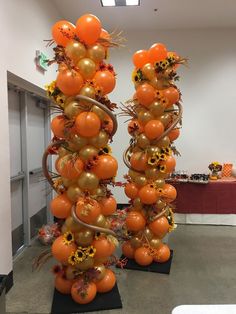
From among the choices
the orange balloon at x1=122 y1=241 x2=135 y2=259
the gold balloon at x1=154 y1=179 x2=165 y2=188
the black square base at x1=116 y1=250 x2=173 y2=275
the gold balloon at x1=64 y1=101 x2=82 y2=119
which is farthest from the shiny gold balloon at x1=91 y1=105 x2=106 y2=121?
the black square base at x1=116 y1=250 x2=173 y2=275

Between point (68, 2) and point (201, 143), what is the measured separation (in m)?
3.38

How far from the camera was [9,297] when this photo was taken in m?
2.71

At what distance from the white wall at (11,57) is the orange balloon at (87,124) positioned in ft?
2.89

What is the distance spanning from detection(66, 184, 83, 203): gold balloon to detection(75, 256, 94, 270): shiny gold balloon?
1.70 ft

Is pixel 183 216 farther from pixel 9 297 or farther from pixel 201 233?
pixel 9 297

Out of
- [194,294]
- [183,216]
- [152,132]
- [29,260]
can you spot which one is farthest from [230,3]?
[29,260]

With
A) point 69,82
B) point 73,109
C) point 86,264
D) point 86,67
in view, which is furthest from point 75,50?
point 86,264

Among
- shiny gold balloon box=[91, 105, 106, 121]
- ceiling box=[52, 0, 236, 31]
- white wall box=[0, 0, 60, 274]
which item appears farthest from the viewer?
ceiling box=[52, 0, 236, 31]

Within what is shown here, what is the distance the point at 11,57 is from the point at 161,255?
2683 mm

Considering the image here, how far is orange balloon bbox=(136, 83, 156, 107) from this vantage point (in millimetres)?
2963

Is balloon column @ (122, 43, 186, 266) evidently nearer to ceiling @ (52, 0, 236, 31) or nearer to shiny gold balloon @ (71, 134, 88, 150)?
shiny gold balloon @ (71, 134, 88, 150)

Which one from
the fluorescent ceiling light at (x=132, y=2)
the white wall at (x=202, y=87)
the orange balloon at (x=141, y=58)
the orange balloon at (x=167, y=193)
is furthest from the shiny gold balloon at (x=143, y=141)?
the white wall at (x=202, y=87)

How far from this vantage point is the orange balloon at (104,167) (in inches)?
92.5

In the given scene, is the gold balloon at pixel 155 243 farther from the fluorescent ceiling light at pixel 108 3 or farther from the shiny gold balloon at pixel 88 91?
the fluorescent ceiling light at pixel 108 3
